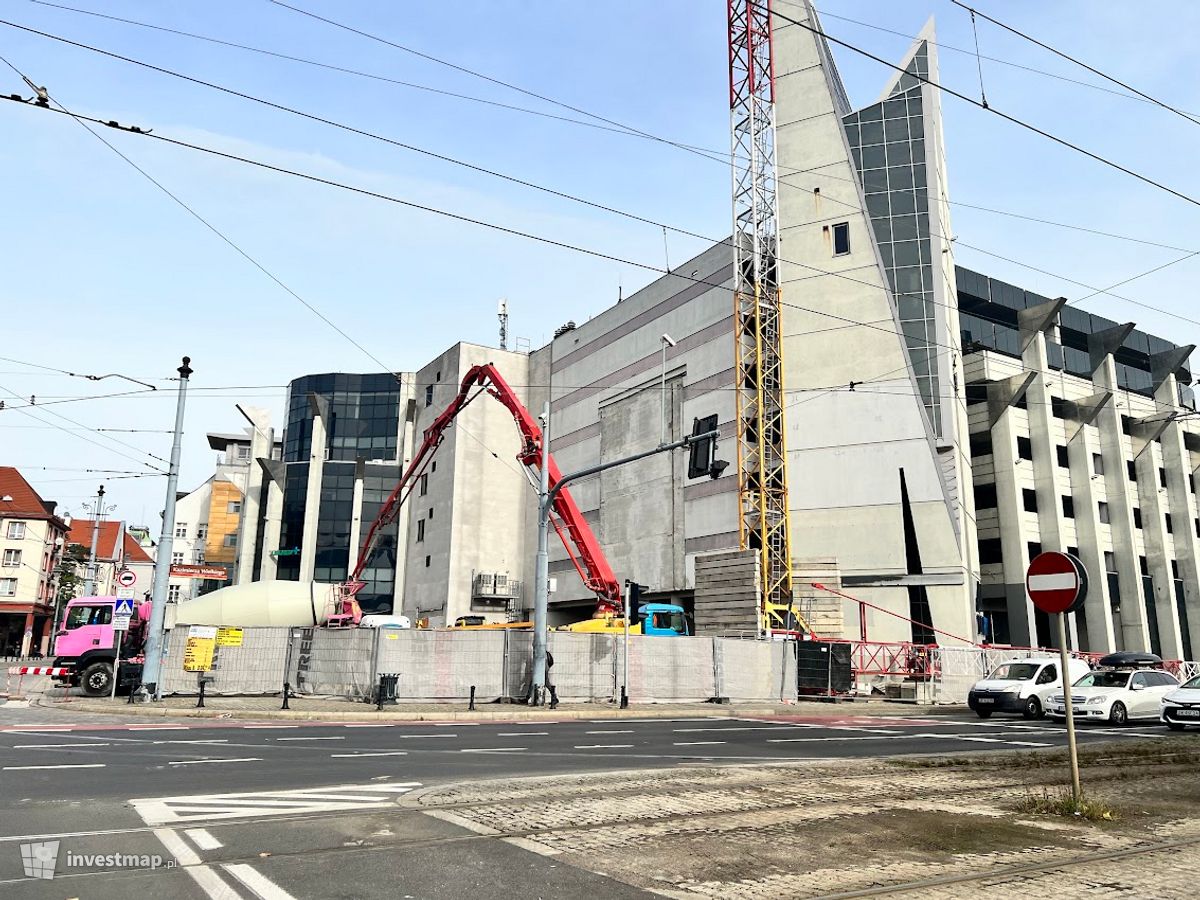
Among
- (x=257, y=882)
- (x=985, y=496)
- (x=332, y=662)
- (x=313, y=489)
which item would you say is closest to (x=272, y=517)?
(x=313, y=489)

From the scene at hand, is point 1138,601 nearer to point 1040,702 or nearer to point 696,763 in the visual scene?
point 1040,702

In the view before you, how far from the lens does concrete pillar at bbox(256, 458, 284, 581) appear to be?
231ft

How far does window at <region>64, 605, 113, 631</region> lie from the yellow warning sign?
5.18 meters

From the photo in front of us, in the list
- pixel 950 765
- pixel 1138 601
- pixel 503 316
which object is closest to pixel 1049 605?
pixel 950 765

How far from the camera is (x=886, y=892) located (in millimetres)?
5824

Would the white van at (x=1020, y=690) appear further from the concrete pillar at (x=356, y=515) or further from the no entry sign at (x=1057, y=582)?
the concrete pillar at (x=356, y=515)

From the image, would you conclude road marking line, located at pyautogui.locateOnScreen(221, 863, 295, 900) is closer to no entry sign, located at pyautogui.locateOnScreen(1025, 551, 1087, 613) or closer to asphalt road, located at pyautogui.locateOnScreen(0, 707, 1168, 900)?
asphalt road, located at pyautogui.locateOnScreen(0, 707, 1168, 900)

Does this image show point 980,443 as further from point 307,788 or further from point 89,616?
point 307,788

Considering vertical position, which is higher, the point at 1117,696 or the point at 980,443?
the point at 980,443

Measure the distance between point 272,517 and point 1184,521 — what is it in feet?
227

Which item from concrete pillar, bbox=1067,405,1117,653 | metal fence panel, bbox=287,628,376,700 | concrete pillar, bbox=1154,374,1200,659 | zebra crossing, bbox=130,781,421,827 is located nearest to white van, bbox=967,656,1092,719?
metal fence panel, bbox=287,628,376,700

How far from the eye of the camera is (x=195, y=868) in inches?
240

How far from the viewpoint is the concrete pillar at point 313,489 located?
69875 millimetres

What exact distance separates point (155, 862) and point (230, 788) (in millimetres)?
3537
